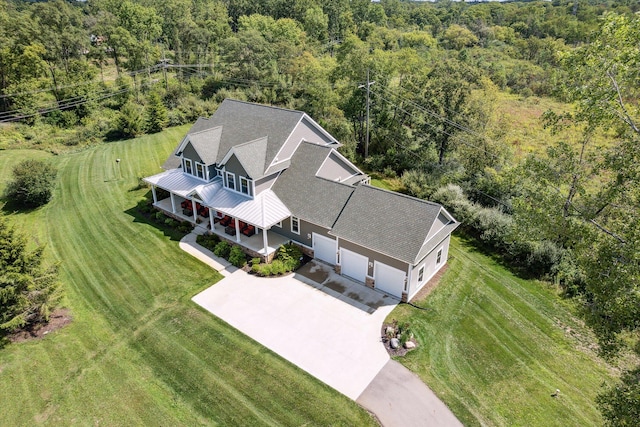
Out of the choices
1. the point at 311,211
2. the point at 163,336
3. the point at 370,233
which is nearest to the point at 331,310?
the point at 370,233

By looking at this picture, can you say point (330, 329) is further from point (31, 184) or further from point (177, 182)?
point (31, 184)

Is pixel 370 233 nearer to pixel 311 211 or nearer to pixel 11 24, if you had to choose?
pixel 311 211

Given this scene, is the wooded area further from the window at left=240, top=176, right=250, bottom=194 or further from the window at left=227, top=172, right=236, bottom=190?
the window at left=227, top=172, right=236, bottom=190

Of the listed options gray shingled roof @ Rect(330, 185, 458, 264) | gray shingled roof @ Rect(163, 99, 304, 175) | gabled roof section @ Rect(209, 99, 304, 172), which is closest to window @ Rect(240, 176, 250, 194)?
gray shingled roof @ Rect(163, 99, 304, 175)

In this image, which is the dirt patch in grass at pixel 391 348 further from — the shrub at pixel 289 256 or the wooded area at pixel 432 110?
the wooded area at pixel 432 110

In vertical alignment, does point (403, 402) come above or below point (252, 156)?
below

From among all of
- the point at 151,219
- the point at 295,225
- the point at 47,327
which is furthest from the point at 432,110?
the point at 47,327
